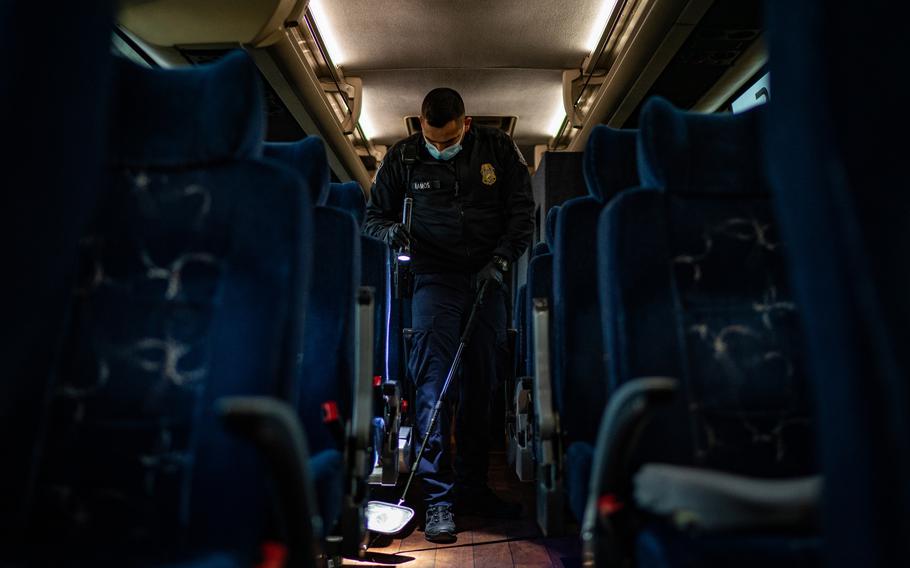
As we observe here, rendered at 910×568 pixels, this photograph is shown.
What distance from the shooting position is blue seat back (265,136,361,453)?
5.27ft

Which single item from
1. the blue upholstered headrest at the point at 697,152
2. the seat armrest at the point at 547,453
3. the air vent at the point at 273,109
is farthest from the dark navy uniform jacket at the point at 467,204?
the air vent at the point at 273,109

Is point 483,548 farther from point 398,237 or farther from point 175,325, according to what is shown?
point 175,325

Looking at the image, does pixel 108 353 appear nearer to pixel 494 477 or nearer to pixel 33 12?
pixel 33 12

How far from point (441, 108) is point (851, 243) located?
7.61ft

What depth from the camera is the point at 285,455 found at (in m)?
0.88

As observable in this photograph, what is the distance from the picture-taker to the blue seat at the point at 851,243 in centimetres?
71

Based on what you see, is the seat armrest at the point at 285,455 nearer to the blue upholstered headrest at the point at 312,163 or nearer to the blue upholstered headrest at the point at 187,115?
the blue upholstered headrest at the point at 187,115

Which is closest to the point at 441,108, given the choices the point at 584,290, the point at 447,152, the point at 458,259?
the point at 447,152

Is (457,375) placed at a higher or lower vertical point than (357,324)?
lower

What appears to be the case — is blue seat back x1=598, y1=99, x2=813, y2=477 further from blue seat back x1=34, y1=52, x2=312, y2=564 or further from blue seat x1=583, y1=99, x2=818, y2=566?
blue seat back x1=34, y1=52, x2=312, y2=564

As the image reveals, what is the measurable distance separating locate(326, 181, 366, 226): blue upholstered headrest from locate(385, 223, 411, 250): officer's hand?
1.17 feet

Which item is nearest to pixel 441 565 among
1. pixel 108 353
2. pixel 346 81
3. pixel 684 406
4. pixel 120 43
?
pixel 684 406

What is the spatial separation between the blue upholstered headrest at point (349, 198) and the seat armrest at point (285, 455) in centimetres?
158

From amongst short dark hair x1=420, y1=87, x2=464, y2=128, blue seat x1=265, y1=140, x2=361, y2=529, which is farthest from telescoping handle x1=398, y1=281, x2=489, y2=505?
blue seat x1=265, y1=140, x2=361, y2=529
